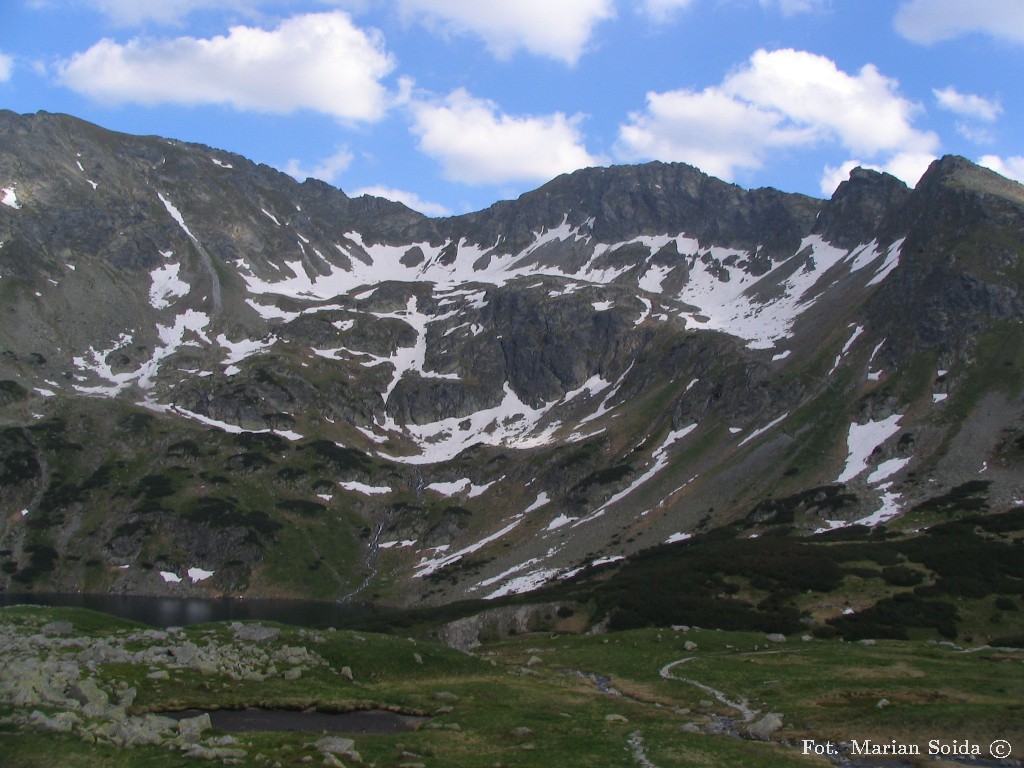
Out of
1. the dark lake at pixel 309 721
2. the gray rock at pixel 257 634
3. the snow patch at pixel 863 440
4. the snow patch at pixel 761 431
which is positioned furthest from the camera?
the snow patch at pixel 761 431

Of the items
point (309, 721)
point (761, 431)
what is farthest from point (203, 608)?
point (309, 721)

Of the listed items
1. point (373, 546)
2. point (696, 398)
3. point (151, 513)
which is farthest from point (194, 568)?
point (696, 398)

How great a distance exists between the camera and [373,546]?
188 m

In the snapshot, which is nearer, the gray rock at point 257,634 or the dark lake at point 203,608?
the gray rock at point 257,634

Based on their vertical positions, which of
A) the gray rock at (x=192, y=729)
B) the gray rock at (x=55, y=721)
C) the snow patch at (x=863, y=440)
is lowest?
the gray rock at (x=192, y=729)

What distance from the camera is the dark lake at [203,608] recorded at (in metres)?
128

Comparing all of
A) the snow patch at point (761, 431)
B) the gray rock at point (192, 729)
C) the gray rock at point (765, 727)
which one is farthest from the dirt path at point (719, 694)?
the snow patch at point (761, 431)

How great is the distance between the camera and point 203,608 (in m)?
145

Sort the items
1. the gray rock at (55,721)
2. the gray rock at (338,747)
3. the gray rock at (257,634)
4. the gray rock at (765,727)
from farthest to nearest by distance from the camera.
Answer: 1. the gray rock at (257,634)
2. the gray rock at (765,727)
3. the gray rock at (338,747)
4. the gray rock at (55,721)

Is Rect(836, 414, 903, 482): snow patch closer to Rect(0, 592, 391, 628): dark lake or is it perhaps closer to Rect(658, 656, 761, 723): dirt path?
Rect(0, 592, 391, 628): dark lake

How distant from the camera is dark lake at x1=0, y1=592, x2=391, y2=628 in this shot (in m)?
128

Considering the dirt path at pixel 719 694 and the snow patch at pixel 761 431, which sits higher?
the snow patch at pixel 761 431

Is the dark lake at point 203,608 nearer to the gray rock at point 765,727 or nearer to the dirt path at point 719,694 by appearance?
the dirt path at point 719,694

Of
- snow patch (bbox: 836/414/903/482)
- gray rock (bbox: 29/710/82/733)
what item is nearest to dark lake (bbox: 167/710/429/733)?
gray rock (bbox: 29/710/82/733)
